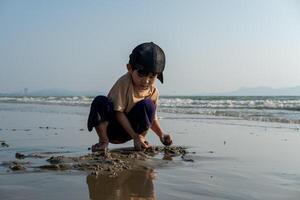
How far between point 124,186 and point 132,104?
1.31m

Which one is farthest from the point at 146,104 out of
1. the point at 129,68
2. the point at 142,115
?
the point at 129,68

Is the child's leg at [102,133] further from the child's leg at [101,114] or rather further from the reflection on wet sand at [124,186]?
the reflection on wet sand at [124,186]

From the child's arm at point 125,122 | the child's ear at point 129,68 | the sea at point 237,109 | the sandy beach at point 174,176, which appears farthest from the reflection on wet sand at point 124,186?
the sea at point 237,109

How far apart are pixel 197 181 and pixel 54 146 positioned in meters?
2.24

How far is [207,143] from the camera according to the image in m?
5.30

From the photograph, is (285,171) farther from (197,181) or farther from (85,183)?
(85,183)

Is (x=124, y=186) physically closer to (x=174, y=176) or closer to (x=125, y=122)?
(x=174, y=176)

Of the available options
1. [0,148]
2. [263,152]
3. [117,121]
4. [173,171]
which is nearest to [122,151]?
[117,121]

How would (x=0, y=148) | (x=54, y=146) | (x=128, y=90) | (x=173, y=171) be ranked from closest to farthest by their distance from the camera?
1. (x=173, y=171)
2. (x=128, y=90)
3. (x=0, y=148)
4. (x=54, y=146)

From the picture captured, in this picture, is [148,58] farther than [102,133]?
No

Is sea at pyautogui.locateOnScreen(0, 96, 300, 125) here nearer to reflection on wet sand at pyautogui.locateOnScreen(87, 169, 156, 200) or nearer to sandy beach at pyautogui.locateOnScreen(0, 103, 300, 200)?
sandy beach at pyautogui.locateOnScreen(0, 103, 300, 200)

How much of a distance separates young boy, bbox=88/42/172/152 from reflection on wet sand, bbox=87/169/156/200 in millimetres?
817

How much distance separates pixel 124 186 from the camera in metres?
2.59

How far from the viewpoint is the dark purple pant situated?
374 cm
